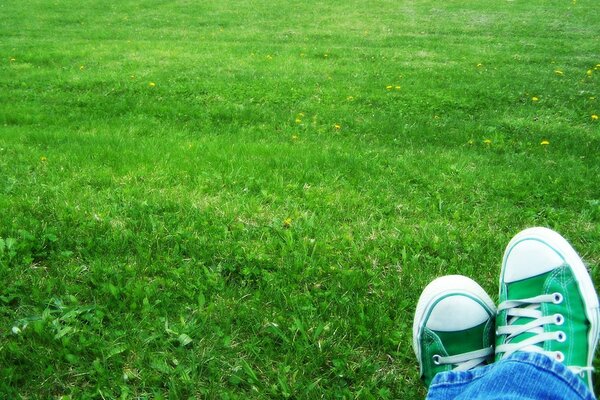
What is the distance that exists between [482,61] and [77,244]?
977 cm

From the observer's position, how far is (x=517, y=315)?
2277mm

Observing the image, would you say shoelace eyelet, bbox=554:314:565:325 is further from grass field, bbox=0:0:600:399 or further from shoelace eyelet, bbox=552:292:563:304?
grass field, bbox=0:0:600:399

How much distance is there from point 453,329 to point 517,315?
0.93ft

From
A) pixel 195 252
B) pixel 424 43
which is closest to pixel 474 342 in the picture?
pixel 195 252

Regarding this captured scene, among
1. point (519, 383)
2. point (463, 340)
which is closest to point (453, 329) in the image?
point (463, 340)

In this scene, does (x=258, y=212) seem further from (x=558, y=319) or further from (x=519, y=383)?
(x=519, y=383)

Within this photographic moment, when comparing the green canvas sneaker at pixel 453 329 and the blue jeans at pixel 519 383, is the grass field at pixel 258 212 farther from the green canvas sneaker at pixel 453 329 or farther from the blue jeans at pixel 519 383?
the blue jeans at pixel 519 383

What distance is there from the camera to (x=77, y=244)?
119 inches

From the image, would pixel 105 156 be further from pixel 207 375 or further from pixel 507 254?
pixel 507 254

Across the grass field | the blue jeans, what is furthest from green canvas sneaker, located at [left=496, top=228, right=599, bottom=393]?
the grass field

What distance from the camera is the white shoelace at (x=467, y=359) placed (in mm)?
2228

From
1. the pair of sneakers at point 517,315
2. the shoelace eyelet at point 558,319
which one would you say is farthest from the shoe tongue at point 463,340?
the shoelace eyelet at point 558,319

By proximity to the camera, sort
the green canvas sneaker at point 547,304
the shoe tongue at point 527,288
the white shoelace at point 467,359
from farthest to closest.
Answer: the shoe tongue at point 527,288 → the white shoelace at point 467,359 → the green canvas sneaker at point 547,304

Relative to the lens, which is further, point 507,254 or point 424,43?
point 424,43
